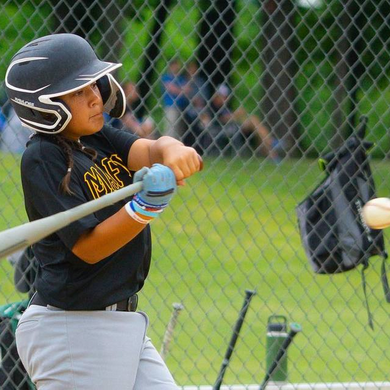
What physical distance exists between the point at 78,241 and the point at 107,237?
0.32 feet

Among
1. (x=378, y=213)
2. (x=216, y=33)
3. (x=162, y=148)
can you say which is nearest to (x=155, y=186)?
(x=162, y=148)

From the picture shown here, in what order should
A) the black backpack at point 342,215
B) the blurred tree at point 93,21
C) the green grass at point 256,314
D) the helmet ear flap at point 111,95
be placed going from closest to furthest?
the helmet ear flap at point 111,95 < the blurred tree at point 93,21 < the black backpack at point 342,215 < the green grass at point 256,314

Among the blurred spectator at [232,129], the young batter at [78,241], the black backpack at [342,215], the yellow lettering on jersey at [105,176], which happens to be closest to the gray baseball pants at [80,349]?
the young batter at [78,241]

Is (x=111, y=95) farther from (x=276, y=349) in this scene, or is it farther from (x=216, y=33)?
(x=216, y=33)

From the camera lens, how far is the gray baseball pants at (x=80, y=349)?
Result: 2824mm

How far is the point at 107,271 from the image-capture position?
112 inches

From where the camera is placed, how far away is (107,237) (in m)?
2.65

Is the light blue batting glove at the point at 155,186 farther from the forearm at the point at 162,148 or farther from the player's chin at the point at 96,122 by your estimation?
the player's chin at the point at 96,122

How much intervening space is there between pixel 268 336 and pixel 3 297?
2694mm

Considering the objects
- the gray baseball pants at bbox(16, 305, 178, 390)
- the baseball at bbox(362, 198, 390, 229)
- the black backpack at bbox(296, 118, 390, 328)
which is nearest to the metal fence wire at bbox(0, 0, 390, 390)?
the black backpack at bbox(296, 118, 390, 328)

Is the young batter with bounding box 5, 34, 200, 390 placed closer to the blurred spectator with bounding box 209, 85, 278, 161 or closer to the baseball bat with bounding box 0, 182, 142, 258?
the baseball bat with bounding box 0, 182, 142, 258

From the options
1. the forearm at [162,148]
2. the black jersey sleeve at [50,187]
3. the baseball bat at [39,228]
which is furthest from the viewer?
the forearm at [162,148]

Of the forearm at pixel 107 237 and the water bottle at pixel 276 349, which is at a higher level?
the forearm at pixel 107 237

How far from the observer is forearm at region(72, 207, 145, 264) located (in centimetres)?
263
